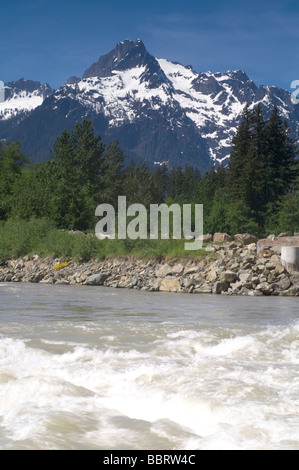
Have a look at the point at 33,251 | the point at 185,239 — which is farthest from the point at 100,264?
the point at 33,251

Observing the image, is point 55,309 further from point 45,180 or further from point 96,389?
point 45,180

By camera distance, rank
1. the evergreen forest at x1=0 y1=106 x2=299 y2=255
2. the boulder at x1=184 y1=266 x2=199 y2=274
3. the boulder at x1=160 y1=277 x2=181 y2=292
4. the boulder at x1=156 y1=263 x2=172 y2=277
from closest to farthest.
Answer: the boulder at x1=160 y1=277 x2=181 y2=292 < the boulder at x1=184 y1=266 x2=199 y2=274 < the boulder at x1=156 y1=263 x2=172 y2=277 < the evergreen forest at x1=0 y1=106 x2=299 y2=255

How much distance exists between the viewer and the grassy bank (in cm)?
2725

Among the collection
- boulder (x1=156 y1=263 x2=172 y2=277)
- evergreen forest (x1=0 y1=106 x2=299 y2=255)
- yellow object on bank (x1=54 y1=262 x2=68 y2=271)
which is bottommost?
yellow object on bank (x1=54 y1=262 x2=68 y2=271)

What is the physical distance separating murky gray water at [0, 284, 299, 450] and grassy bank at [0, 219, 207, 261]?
1409cm

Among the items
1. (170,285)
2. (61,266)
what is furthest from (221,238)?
(61,266)

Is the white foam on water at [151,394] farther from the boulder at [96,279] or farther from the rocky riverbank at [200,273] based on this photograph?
the boulder at [96,279]

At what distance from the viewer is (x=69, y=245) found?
32188 mm

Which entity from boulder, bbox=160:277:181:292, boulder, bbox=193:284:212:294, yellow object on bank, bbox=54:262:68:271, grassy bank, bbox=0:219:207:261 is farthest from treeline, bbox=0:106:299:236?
boulder, bbox=193:284:212:294

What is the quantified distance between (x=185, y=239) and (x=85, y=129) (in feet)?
155

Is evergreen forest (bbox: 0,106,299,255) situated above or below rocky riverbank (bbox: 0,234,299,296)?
above

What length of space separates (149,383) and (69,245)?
25779 mm

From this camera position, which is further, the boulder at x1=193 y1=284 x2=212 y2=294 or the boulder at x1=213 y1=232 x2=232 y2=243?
the boulder at x1=213 y1=232 x2=232 y2=243

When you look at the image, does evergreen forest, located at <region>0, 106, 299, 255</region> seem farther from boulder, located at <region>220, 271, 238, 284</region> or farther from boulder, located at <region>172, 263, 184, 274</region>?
boulder, located at <region>220, 271, 238, 284</region>
